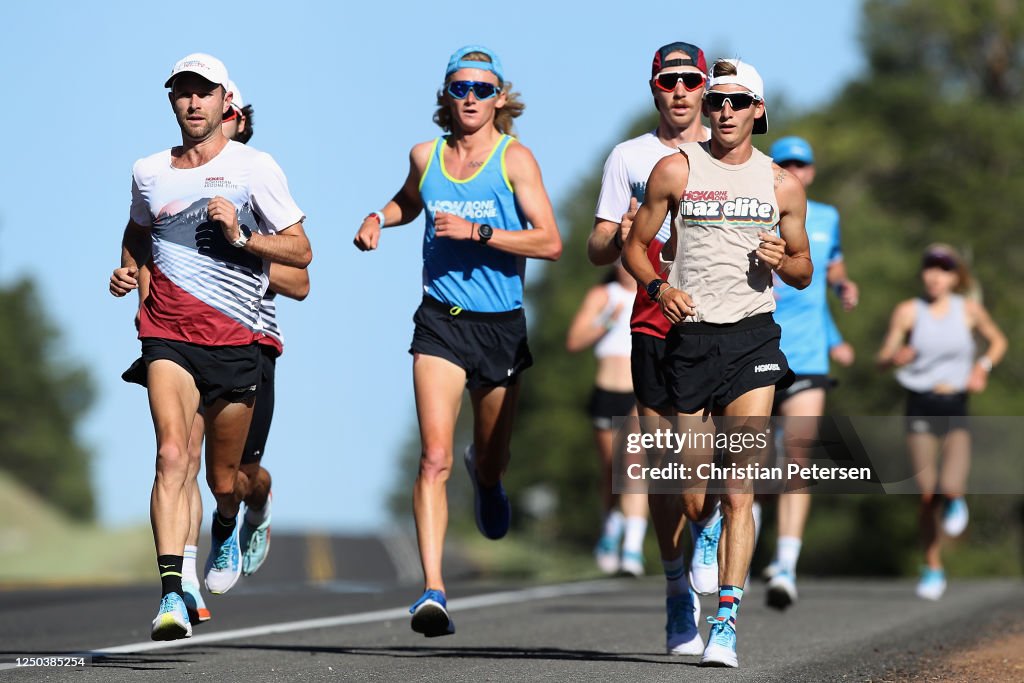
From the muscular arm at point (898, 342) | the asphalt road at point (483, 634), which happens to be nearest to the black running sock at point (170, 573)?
the asphalt road at point (483, 634)

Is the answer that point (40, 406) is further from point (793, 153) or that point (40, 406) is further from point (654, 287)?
point (654, 287)

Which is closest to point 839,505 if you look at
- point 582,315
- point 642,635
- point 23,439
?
point 582,315

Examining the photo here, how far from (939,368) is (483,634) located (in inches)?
237

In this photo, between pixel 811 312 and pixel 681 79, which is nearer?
pixel 681 79

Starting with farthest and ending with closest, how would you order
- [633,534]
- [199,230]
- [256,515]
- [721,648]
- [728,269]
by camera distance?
[633,534] → [256,515] → [199,230] → [728,269] → [721,648]

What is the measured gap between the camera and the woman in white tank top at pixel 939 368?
16.0 m

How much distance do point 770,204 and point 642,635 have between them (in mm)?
3429

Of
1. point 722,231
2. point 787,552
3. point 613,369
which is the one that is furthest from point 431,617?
point 613,369

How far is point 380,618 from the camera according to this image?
510 inches

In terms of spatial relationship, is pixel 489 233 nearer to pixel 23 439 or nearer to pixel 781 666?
pixel 781 666

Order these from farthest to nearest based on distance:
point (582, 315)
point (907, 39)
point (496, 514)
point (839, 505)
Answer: point (907, 39) → point (839, 505) → point (582, 315) → point (496, 514)

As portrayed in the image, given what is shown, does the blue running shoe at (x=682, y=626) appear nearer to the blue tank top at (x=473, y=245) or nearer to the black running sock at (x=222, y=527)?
the blue tank top at (x=473, y=245)

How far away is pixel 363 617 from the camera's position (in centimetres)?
1309

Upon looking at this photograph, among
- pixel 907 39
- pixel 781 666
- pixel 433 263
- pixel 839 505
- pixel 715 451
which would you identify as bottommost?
pixel 839 505
